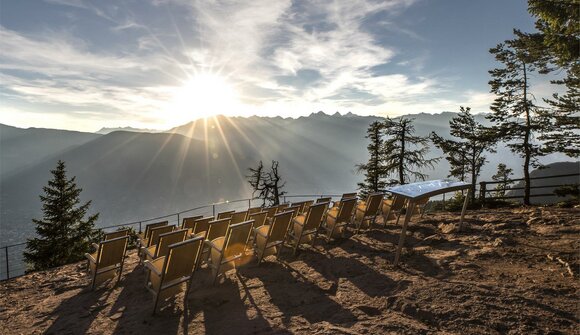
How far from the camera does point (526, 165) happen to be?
53.9 feet

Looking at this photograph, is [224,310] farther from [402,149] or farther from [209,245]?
[402,149]

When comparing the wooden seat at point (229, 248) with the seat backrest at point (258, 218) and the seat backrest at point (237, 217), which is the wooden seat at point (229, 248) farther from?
the seat backrest at point (237, 217)

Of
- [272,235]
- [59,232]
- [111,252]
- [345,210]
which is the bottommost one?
[59,232]

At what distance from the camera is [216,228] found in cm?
659

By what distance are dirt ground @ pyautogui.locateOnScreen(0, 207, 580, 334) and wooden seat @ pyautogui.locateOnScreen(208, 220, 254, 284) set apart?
34 centimetres

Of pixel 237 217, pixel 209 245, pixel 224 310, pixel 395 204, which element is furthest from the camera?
pixel 395 204

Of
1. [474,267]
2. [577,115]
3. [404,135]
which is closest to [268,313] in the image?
[474,267]

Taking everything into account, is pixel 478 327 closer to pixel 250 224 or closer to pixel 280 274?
pixel 280 274

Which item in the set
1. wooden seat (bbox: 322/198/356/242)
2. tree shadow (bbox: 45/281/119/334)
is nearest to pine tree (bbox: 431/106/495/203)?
wooden seat (bbox: 322/198/356/242)

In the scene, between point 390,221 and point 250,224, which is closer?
point 250,224

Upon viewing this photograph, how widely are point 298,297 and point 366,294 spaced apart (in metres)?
1.06

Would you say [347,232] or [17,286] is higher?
[347,232]

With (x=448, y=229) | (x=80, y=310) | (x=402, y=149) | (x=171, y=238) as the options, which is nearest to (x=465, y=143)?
(x=402, y=149)

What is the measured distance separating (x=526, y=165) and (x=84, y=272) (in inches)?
813
